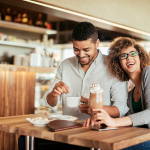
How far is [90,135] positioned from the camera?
136cm

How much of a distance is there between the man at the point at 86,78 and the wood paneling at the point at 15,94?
1.27m

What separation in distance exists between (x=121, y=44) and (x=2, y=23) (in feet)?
9.60

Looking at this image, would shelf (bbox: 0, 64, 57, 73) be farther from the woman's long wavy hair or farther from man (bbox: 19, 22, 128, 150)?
the woman's long wavy hair

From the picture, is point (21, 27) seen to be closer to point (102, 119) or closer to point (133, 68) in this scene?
point (133, 68)

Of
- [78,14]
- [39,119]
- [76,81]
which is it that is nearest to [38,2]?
[78,14]

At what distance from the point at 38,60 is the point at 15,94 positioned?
30.7 inches

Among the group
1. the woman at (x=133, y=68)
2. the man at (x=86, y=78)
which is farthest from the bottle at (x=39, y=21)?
the woman at (x=133, y=68)

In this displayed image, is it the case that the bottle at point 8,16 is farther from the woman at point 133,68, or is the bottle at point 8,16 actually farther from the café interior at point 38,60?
the woman at point 133,68

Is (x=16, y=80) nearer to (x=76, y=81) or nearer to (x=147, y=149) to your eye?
(x=76, y=81)

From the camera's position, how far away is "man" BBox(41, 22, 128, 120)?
1.99 m

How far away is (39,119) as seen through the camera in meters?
1.69

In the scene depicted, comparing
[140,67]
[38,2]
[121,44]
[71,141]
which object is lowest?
[71,141]

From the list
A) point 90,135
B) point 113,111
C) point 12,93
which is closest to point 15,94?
point 12,93

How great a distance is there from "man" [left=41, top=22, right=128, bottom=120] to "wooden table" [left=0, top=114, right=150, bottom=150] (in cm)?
39
